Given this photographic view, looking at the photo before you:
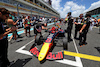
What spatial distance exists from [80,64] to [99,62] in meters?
→ 0.83

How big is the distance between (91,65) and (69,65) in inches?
33.0

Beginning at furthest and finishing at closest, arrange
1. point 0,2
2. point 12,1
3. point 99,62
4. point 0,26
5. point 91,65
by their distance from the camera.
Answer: point 12,1, point 0,2, point 99,62, point 91,65, point 0,26

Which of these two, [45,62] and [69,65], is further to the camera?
[45,62]

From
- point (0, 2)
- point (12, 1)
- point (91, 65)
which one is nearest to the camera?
point (91, 65)

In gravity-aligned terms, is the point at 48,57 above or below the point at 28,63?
above

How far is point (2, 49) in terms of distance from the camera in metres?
1.83

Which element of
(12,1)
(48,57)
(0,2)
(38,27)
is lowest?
(48,57)

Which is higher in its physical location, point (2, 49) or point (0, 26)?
point (0, 26)

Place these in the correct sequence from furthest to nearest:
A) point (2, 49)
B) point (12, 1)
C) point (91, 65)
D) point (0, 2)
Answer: point (12, 1)
point (0, 2)
point (91, 65)
point (2, 49)

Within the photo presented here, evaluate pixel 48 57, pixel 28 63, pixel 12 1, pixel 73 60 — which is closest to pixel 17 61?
pixel 28 63

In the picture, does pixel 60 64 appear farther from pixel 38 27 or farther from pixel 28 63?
pixel 38 27

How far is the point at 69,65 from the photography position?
2.36m

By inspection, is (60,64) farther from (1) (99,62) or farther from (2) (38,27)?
(2) (38,27)

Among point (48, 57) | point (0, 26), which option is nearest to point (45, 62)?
point (48, 57)
